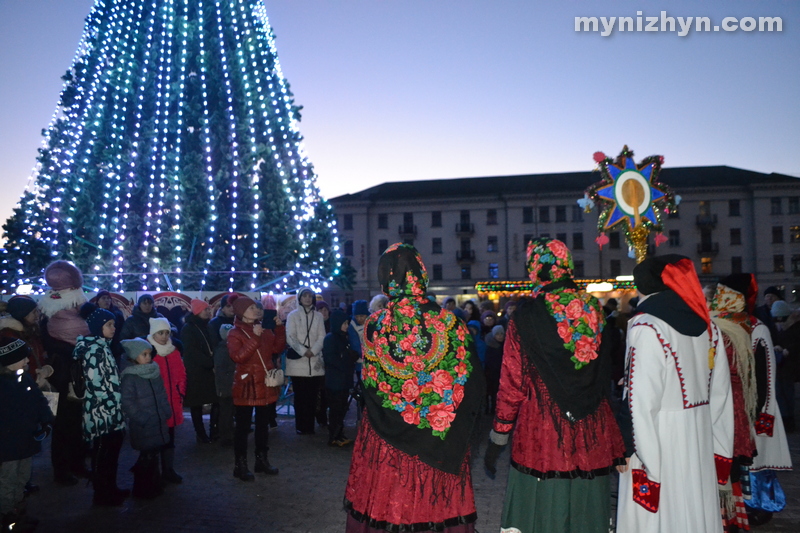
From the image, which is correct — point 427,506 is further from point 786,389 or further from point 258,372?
point 786,389

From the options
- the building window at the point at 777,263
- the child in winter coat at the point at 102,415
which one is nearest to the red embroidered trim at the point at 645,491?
the child in winter coat at the point at 102,415

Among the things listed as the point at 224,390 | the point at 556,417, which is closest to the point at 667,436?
the point at 556,417

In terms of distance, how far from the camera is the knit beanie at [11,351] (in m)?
4.63

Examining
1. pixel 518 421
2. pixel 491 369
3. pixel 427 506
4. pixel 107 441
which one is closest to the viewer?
pixel 427 506

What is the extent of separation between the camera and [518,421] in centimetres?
392

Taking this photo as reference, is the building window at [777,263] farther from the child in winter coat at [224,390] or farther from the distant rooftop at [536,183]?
the child in winter coat at [224,390]

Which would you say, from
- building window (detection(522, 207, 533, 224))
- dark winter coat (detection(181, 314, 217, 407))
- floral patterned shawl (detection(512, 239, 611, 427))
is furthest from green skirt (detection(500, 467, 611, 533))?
building window (detection(522, 207, 533, 224))

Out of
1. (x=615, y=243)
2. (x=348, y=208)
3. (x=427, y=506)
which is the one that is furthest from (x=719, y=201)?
(x=427, y=506)

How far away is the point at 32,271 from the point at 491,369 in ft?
37.9

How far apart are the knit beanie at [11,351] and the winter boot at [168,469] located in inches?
74.1

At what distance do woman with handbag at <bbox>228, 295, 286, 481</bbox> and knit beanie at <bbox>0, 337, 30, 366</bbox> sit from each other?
1894mm

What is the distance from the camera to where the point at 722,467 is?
4098mm

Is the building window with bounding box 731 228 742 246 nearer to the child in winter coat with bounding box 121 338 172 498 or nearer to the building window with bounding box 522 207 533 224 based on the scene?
the building window with bounding box 522 207 533 224

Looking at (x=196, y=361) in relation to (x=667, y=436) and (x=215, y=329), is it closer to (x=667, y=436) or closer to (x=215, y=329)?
(x=215, y=329)
